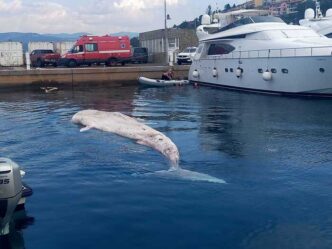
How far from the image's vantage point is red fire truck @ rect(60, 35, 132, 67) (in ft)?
133

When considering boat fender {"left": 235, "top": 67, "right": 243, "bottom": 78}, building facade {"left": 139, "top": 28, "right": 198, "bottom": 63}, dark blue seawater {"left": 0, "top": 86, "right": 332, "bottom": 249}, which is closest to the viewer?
dark blue seawater {"left": 0, "top": 86, "right": 332, "bottom": 249}

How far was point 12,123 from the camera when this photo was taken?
1881cm

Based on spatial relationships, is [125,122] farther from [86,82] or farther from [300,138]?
[86,82]

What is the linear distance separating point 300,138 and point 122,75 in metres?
23.3

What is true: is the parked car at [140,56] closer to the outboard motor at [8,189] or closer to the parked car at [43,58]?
the parked car at [43,58]

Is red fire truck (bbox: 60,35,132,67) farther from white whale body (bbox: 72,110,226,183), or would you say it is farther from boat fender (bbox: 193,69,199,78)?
white whale body (bbox: 72,110,226,183)

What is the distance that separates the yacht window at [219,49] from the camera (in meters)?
31.8

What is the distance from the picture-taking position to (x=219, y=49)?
33.0 meters

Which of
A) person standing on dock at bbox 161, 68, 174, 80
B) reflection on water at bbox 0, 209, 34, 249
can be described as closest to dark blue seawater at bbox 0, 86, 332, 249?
reflection on water at bbox 0, 209, 34, 249

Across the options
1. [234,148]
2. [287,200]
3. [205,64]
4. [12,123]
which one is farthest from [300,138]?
[205,64]

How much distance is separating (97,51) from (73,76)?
5625 millimetres

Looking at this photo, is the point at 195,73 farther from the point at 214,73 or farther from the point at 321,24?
the point at 321,24

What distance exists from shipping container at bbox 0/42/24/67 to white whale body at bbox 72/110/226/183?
1139 inches

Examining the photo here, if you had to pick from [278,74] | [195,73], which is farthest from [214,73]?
[278,74]
